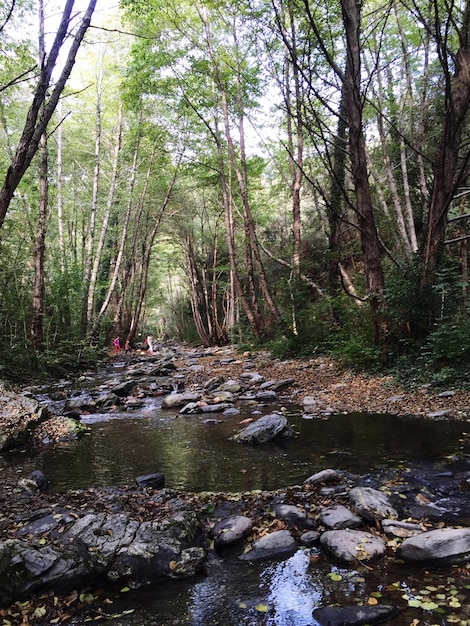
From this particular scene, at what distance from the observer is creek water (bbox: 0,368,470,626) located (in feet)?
7.48

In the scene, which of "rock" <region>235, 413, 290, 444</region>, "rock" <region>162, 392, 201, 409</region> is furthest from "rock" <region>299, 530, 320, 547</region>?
"rock" <region>162, 392, 201, 409</region>

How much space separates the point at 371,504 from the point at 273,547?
0.92 meters

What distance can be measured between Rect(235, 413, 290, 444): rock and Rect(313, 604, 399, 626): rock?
3.29m

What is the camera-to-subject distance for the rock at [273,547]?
285 cm

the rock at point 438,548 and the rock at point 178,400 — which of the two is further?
the rock at point 178,400

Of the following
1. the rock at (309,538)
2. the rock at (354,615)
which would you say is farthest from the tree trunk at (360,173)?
the rock at (354,615)

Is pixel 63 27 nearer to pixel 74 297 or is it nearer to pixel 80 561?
pixel 80 561

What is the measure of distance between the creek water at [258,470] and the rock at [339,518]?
363 mm

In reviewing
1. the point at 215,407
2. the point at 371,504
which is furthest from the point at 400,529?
the point at 215,407

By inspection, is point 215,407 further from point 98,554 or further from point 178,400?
point 98,554

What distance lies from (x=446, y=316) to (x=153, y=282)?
33191mm

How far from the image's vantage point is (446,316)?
717cm

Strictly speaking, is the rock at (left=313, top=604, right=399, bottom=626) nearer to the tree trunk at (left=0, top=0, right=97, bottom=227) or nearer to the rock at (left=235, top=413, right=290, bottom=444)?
the rock at (left=235, top=413, right=290, bottom=444)

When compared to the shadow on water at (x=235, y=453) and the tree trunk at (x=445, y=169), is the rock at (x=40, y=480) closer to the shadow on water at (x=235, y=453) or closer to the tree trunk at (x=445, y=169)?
the shadow on water at (x=235, y=453)
